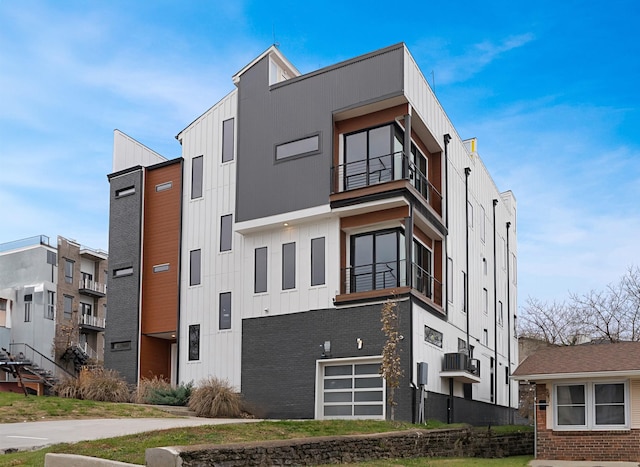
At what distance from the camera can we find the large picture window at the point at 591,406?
19406 millimetres

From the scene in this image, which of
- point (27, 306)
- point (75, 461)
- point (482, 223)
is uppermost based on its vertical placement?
point (482, 223)

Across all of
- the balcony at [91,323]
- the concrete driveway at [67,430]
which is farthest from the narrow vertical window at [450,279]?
the balcony at [91,323]

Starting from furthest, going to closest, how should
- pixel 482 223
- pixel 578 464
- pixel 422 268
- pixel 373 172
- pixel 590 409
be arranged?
1. pixel 482 223
2. pixel 422 268
3. pixel 373 172
4. pixel 590 409
5. pixel 578 464

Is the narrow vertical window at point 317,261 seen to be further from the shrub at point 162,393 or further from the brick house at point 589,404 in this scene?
the brick house at point 589,404

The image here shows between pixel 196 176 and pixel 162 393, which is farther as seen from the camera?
pixel 196 176

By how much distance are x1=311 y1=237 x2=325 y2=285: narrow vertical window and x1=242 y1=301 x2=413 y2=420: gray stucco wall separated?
1095 millimetres

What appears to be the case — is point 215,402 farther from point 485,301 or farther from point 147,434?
point 485,301

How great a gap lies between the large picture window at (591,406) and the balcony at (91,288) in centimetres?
4242

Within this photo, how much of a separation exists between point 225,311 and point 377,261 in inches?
253

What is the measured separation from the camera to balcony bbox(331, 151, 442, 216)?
25812 millimetres

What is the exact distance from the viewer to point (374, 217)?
26219 mm

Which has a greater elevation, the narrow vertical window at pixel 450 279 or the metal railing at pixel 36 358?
the narrow vertical window at pixel 450 279

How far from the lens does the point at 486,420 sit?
32.2 m

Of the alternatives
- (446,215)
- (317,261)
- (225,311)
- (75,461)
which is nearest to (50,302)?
(225,311)
